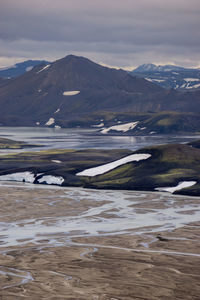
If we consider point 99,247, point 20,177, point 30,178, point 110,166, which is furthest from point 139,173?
point 99,247

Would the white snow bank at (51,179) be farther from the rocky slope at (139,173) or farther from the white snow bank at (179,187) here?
the white snow bank at (179,187)

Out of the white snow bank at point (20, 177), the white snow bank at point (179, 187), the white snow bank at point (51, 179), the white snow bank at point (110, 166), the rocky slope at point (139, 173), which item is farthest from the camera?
the white snow bank at point (110, 166)

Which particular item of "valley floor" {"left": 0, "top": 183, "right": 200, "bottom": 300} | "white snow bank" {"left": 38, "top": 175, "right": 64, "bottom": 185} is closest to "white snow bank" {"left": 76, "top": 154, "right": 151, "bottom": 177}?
"white snow bank" {"left": 38, "top": 175, "right": 64, "bottom": 185}

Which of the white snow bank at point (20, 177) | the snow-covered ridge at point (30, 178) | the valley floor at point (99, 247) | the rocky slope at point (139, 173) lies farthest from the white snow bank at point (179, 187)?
the white snow bank at point (20, 177)

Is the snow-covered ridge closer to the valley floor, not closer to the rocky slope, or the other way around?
the rocky slope

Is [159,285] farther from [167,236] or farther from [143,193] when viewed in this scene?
[143,193]

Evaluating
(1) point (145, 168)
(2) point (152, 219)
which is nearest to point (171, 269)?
(2) point (152, 219)
